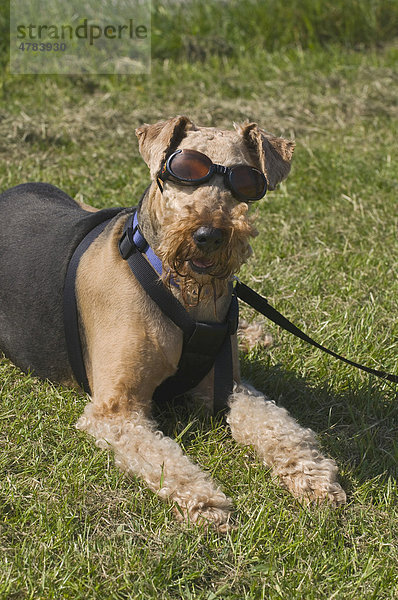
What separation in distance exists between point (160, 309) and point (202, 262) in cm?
38

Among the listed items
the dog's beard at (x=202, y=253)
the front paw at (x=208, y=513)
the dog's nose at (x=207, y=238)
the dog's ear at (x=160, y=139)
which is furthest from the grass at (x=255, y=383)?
the dog's ear at (x=160, y=139)

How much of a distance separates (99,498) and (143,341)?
73 cm

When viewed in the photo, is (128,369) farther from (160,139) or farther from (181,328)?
(160,139)

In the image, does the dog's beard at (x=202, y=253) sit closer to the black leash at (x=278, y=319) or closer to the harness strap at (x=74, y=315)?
the black leash at (x=278, y=319)

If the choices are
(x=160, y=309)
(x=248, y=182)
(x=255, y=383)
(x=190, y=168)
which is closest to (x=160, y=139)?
(x=190, y=168)

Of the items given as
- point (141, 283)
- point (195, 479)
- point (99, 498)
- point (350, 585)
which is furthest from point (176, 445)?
point (350, 585)

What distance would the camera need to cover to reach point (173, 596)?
2.58 m

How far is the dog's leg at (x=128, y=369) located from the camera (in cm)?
312

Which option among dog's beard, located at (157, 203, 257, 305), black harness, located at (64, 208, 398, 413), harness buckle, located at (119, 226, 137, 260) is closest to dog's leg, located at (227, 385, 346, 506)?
black harness, located at (64, 208, 398, 413)

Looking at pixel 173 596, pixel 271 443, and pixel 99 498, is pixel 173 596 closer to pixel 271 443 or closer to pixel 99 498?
pixel 99 498

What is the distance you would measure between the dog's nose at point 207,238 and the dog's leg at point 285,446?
952 mm
